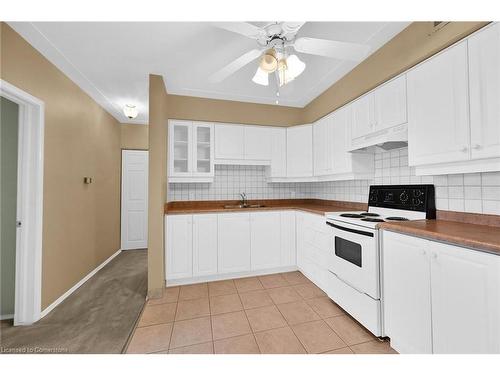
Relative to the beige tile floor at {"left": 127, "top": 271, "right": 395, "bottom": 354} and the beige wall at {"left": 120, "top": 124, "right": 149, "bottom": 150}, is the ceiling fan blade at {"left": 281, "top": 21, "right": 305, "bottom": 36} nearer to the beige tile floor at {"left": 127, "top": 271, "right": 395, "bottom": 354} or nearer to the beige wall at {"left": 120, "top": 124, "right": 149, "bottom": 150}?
the beige tile floor at {"left": 127, "top": 271, "right": 395, "bottom": 354}

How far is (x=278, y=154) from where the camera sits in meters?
3.41

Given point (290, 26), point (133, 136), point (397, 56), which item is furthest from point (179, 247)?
point (397, 56)

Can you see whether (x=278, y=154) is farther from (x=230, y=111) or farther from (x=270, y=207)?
(x=230, y=111)

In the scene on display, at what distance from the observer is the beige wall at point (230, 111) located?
120 inches

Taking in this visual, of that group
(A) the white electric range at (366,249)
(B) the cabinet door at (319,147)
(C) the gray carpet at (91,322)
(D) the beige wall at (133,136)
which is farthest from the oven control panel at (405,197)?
(D) the beige wall at (133,136)

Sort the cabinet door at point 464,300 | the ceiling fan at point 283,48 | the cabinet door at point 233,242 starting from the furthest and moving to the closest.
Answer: the cabinet door at point 233,242, the ceiling fan at point 283,48, the cabinet door at point 464,300

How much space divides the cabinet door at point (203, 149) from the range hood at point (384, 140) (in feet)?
6.18

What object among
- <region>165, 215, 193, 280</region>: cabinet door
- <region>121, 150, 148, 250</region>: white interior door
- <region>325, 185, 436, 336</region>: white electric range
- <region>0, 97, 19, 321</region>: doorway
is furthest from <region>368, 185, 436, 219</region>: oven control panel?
<region>121, 150, 148, 250</region>: white interior door

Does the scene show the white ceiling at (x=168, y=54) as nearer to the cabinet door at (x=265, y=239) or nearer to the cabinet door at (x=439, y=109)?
the cabinet door at (x=439, y=109)
